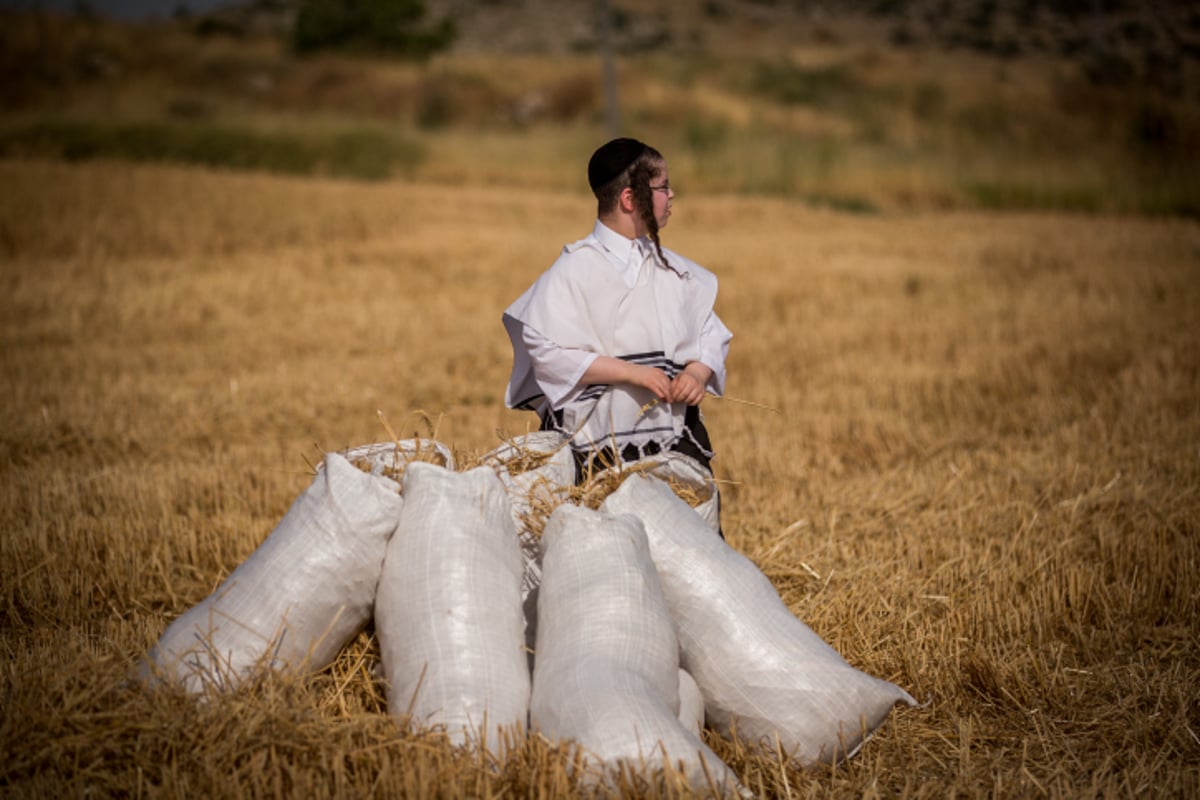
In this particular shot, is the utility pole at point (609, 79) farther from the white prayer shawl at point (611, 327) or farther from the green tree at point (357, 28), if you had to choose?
the white prayer shawl at point (611, 327)

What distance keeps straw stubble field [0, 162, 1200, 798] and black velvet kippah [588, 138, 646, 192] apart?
0.92m

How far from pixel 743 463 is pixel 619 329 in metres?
2.72

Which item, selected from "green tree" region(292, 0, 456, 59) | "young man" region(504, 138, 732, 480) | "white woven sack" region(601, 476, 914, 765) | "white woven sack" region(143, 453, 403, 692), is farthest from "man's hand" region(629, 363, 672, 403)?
"green tree" region(292, 0, 456, 59)

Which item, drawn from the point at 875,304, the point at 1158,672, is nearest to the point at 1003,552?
the point at 1158,672

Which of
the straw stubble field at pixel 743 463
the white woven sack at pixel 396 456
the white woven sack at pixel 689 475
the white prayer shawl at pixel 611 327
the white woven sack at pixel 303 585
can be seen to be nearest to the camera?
the straw stubble field at pixel 743 463

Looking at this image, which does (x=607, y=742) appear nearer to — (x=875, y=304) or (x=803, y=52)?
(x=875, y=304)

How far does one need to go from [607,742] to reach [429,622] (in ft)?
1.98

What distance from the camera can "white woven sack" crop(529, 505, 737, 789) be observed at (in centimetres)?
262

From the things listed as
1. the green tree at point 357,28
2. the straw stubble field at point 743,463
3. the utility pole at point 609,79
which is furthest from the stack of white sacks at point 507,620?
the green tree at point 357,28

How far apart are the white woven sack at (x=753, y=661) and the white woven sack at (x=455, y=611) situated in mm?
416

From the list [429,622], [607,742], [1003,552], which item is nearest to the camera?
[607,742]

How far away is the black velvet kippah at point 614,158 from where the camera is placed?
3.55 m

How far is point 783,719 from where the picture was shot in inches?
120

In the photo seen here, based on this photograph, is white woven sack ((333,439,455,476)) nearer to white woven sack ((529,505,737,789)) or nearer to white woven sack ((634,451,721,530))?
white woven sack ((529,505,737,789))
